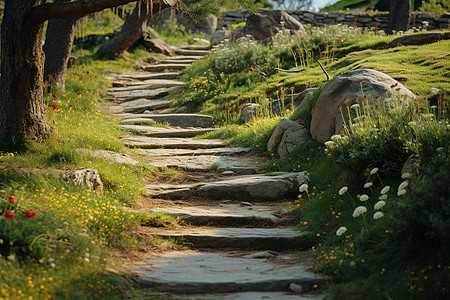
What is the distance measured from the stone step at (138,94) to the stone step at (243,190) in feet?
22.0

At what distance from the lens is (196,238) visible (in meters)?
4.99

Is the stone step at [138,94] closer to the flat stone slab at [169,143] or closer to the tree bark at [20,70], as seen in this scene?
the flat stone slab at [169,143]

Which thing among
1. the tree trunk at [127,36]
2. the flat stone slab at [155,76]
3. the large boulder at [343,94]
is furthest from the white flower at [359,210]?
the tree trunk at [127,36]

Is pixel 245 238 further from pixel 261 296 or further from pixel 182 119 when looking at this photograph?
pixel 182 119

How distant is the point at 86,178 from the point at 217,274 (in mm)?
2331

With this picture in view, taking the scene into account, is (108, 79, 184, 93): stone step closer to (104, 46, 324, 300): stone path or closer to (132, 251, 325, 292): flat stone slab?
(104, 46, 324, 300): stone path

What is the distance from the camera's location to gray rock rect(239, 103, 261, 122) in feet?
31.6

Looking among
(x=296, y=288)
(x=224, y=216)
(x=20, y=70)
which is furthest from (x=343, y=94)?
(x=20, y=70)

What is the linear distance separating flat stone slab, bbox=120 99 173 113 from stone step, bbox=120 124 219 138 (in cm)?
216

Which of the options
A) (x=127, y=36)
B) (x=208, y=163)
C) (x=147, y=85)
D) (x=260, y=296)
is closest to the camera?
(x=260, y=296)

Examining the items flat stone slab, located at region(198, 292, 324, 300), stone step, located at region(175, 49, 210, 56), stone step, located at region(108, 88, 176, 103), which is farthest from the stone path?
stone step, located at region(175, 49, 210, 56)

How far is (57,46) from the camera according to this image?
10.1m

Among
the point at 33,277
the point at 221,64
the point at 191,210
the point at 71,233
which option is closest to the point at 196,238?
the point at 191,210

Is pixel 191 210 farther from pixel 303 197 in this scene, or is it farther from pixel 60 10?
pixel 60 10
